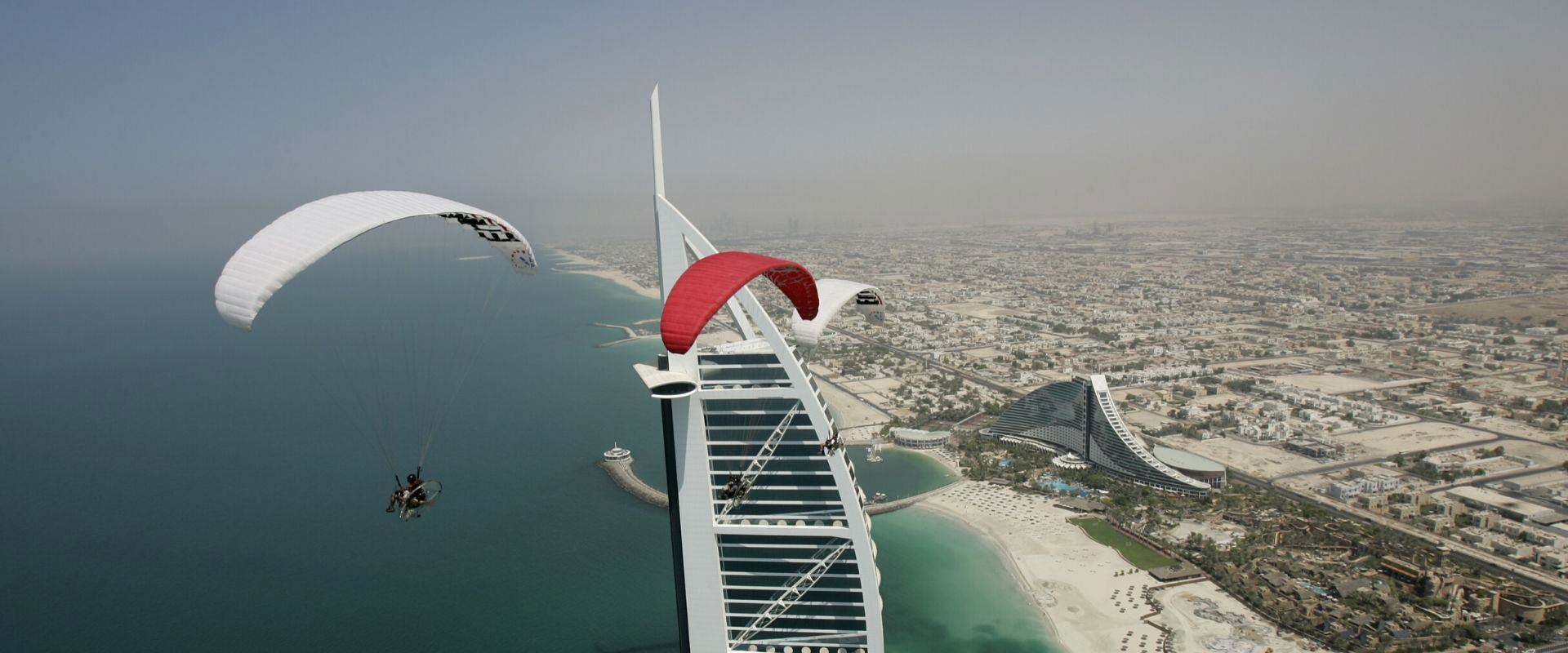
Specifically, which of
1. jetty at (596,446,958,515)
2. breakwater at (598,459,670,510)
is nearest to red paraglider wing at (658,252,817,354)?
jetty at (596,446,958,515)

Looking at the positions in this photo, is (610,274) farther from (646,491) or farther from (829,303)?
(829,303)

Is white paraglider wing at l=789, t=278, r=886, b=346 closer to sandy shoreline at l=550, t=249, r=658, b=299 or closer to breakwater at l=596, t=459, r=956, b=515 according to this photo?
breakwater at l=596, t=459, r=956, b=515

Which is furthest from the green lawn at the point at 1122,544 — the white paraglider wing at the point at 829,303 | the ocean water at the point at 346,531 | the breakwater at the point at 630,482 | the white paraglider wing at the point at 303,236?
the white paraglider wing at the point at 303,236

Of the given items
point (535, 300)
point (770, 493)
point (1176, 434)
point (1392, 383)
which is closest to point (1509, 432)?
point (1392, 383)

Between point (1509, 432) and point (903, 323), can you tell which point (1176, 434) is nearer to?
point (1509, 432)

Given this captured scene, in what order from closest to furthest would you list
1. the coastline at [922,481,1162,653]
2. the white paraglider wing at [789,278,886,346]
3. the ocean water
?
the white paraglider wing at [789,278,886,346]
the coastline at [922,481,1162,653]
the ocean water
